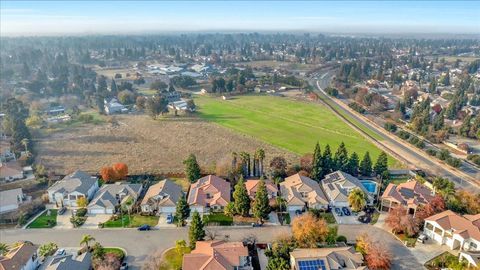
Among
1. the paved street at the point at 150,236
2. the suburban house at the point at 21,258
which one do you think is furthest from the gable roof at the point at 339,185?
the suburban house at the point at 21,258

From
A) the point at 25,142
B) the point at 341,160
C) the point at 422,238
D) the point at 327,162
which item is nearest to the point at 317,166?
the point at 327,162

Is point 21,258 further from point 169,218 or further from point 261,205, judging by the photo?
point 261,205

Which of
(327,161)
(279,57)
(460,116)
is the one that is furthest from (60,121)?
(279,57)

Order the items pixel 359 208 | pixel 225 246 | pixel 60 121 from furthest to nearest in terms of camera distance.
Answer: pixel 60 121 < pixel 359 208 < pixel 225 246

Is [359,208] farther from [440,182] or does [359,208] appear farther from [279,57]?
[279,57]

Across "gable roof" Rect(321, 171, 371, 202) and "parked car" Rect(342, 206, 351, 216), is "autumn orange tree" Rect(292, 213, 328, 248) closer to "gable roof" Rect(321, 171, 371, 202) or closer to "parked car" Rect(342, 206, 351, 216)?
"parked car" Rect(342, 206, 351, 216)

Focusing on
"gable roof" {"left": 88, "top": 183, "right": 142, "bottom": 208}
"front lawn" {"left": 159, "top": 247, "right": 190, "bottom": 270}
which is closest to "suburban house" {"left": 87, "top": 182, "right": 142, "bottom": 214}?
"gable roof" {"left": 88, "top": 183, "right": 142, "bottom": 208}
